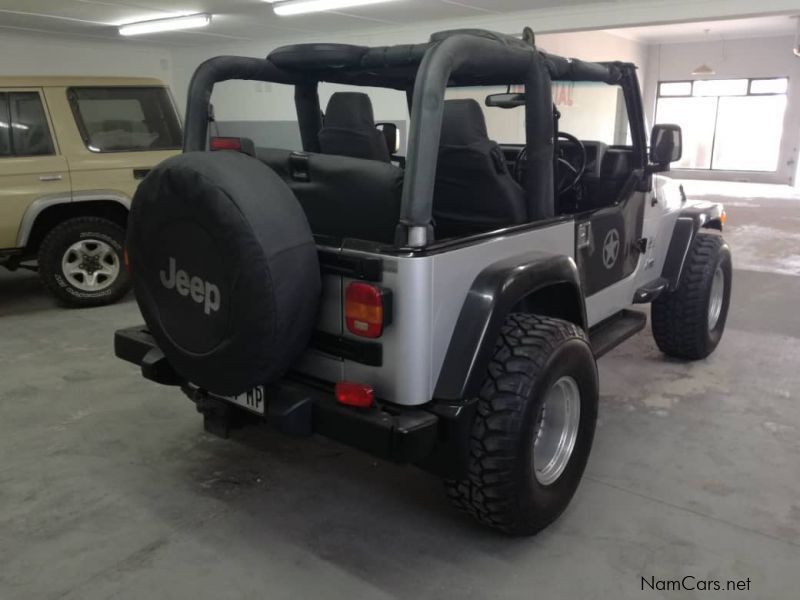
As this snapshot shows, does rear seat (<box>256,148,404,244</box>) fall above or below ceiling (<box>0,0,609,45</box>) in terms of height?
below

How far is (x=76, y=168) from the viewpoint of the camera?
207 inches

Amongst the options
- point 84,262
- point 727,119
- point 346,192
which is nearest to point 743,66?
point 727,119

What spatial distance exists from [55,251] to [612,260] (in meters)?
4.24

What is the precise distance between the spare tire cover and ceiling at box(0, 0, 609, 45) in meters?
7.45

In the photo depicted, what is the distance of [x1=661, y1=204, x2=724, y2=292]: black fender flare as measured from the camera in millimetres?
3877

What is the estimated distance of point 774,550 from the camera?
230 centimetres

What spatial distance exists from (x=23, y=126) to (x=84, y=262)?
1101 millimetres

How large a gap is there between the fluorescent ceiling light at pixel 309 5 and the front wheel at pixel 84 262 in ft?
15.4

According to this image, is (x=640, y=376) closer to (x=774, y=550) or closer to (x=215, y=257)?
(x=774, y=550)

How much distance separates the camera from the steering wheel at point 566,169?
336 cm

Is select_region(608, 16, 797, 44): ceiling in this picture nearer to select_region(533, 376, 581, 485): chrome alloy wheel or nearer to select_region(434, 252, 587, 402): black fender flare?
select_region(533, 376, 581, 485): chrome alloy wheel

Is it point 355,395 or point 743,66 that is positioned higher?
point 743,66

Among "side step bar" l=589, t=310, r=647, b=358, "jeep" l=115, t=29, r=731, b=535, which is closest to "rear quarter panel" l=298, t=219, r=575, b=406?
"jeep" l=115, t=29, r=731, b=535

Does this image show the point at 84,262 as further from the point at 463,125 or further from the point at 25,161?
the point at 463,125
